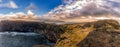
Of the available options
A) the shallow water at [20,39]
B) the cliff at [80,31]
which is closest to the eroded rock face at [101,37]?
the cliff at [80,31]

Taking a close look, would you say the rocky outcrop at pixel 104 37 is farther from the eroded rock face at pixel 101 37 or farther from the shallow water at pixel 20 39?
the shallow water at pixel 20 39

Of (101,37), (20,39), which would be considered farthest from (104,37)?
(20,39)

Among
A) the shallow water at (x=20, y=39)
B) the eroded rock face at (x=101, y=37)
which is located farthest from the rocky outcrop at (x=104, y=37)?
the shallow water at (x=20, y=39)

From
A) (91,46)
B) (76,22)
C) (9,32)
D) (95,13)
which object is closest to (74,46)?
(91,46)

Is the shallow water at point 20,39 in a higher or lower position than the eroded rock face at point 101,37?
lower

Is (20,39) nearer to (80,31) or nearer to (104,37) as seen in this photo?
(80,31)

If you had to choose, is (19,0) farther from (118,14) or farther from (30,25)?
(118,14)

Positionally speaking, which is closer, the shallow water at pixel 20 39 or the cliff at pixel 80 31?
the cliff at pixel 80 31

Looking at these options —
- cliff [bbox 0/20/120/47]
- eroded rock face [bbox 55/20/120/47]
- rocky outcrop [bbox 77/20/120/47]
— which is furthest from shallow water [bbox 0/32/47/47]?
rocky outcrop [bbox 77/20/120/47]

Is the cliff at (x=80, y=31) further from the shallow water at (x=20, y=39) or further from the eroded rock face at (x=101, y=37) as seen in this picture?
the shallow water at (x=20, y=39)

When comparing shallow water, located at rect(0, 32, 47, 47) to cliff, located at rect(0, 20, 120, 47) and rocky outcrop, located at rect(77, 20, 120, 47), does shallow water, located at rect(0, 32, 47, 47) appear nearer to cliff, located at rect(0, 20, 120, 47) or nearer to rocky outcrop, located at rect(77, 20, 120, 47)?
cliff, located at rect(0, 20, 120, 47)
